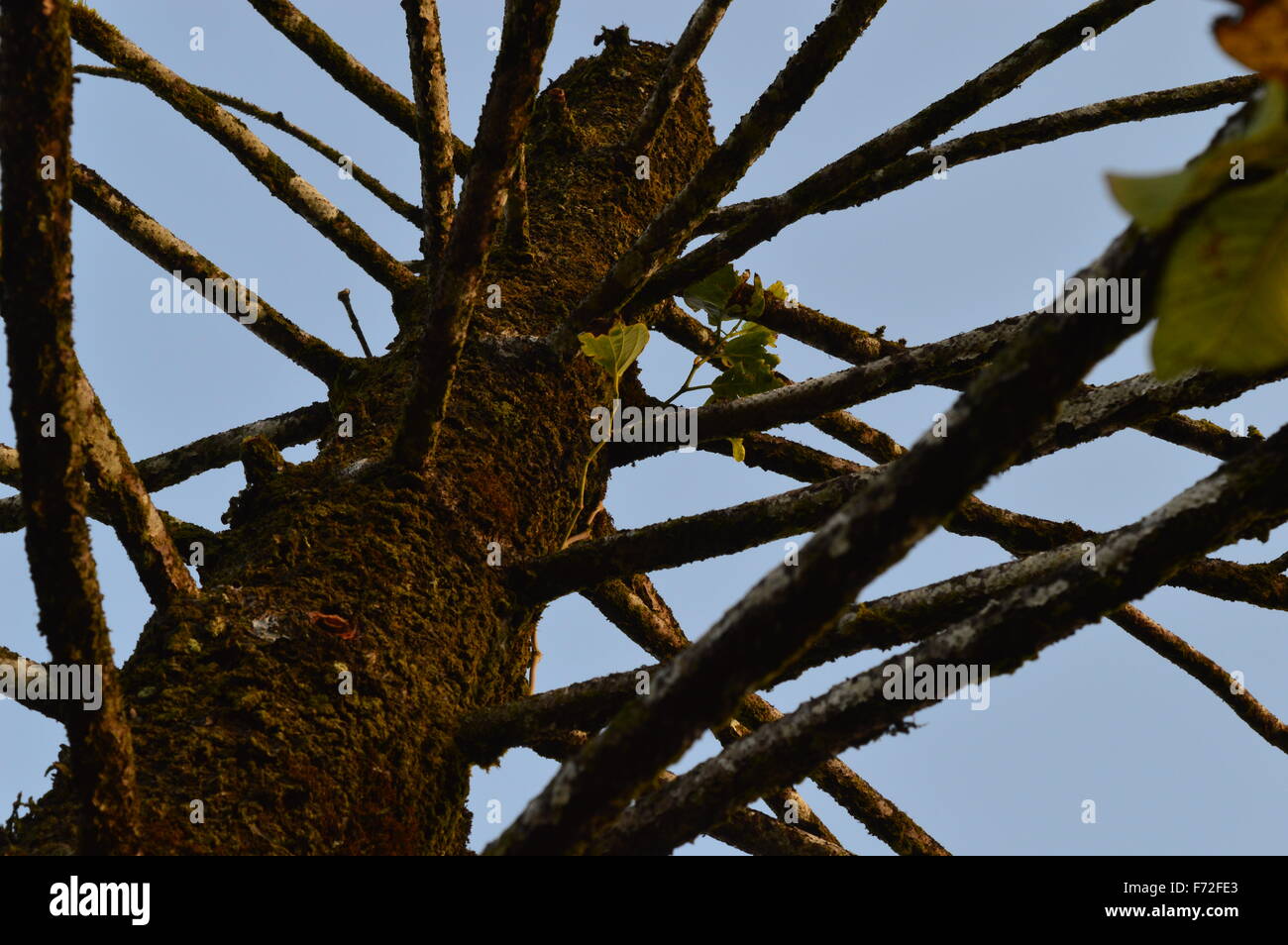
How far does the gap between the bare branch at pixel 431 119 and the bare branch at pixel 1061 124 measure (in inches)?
35.9

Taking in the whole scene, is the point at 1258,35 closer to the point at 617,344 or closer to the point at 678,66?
the point at 617,344

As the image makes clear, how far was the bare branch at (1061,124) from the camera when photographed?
10.2ft

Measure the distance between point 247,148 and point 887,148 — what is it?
1802 millimetres

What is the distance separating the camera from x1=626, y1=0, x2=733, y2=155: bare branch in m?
3.11

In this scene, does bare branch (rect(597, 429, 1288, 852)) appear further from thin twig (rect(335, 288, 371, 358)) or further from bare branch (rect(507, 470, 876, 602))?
thin twig (rect(335, 288, 371, 358))

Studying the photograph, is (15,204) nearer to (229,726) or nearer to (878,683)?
(229,726)

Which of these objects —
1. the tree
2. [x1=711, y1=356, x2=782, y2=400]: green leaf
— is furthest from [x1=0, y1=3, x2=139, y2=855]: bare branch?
[x1=711, y1=356, x2=782, y2=400]: green leaf

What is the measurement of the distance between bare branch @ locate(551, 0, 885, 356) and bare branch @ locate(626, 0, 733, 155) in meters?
0.79

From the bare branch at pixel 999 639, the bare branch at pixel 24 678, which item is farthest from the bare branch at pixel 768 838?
the bare branch at pixel 999 639

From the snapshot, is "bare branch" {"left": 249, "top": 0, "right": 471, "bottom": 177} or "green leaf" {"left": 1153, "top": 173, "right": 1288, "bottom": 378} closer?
"green leaf" {"left": 1153, "top": 173, "right": 1288, "bottom": 378}

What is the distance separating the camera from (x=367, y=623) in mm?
2012

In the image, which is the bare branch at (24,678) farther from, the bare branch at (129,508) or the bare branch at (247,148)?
the bare branch at (247,148)
